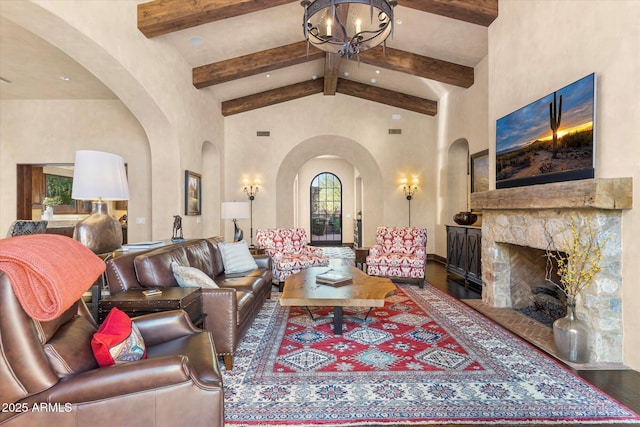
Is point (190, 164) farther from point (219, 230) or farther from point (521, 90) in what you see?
point (521, 90)

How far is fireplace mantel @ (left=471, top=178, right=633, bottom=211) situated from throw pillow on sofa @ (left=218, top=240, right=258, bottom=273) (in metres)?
3.14

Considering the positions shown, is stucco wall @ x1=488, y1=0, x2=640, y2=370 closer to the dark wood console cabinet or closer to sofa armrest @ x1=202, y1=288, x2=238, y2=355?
the dark wood console cabinet

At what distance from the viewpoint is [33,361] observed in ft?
4.40

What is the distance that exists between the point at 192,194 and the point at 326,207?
7130mm

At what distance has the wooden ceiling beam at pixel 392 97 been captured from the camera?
838 cm

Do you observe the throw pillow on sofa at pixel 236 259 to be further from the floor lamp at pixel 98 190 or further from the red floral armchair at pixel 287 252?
the floor lamp at pixel 98 190

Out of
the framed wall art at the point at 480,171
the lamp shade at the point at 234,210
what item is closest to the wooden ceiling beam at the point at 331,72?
the framed wall art at the point at 480,171

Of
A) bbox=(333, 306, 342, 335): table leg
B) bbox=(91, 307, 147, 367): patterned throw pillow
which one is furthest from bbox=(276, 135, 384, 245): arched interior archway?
bbox=(91, 307, 147, 367): patterned throw pillow

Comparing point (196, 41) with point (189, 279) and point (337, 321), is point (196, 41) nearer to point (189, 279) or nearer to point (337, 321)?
point (189, 279)

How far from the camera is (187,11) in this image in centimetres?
453

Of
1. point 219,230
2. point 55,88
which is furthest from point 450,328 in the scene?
point 55,88

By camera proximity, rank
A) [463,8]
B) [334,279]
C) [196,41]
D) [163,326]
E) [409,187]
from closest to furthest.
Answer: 1. [163,326]
2. [334,279]
3. [463,8]
4. [196,41]
5. [409,187]

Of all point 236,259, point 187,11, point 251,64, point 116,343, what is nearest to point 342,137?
point 251,64

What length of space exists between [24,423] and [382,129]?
8.49 m
